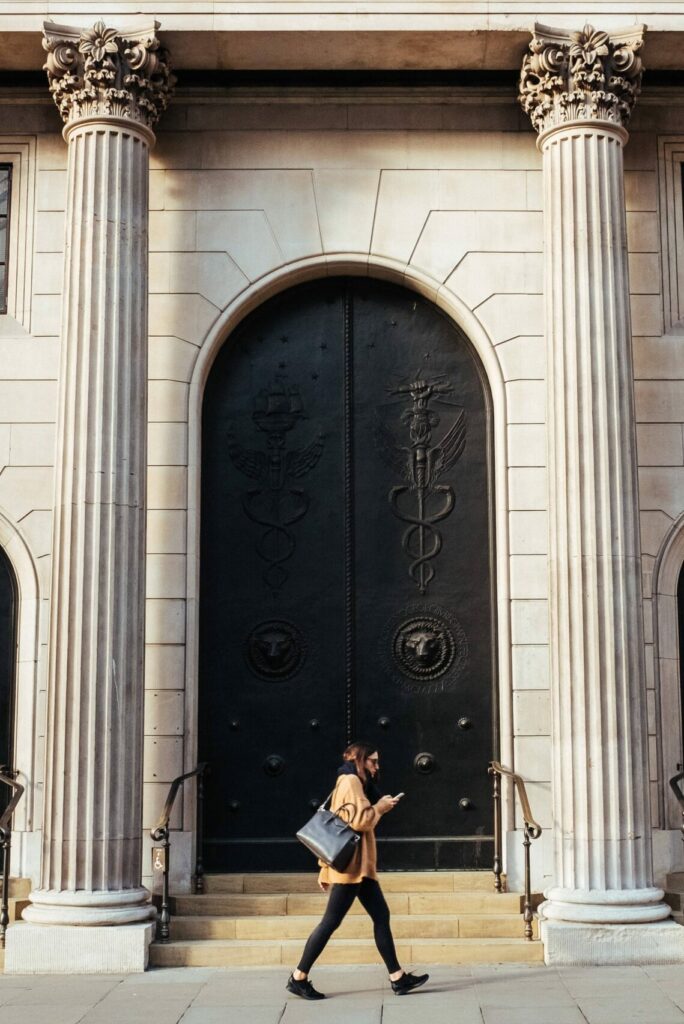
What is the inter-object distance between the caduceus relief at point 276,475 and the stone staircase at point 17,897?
3.70 metres

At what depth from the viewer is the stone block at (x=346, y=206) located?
44.2 ft

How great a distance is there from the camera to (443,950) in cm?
1112

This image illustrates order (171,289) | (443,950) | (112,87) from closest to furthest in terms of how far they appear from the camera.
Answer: (443,950) → (112,87) → (171,289)

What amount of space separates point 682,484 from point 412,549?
9.17 feet

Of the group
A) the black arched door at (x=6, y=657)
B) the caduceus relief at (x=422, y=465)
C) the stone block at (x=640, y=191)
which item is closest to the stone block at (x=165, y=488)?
the black arched door at (x=6, y=657)

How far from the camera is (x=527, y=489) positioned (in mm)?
13039

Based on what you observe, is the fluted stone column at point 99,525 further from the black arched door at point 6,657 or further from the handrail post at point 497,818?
the handrail post at point 497,818

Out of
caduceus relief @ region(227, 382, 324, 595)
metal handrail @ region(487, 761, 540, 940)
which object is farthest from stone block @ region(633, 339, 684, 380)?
metal handrail @ region(487, 761, 540, 940)

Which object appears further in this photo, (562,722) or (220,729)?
(220,729)

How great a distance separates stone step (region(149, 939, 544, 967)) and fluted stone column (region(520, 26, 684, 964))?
1.20 feet

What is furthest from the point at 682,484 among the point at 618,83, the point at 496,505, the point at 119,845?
the point at 119,845

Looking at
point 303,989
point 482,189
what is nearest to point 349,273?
point 482,189

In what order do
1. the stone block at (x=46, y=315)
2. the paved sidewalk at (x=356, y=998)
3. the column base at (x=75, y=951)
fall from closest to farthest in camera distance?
the paved sidewalk at (x=356, y=998) < the column base at (x=75, y=951) < the stone block at (x=46, y=315)

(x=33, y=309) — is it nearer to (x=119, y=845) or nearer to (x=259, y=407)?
(x=259, y=407)
